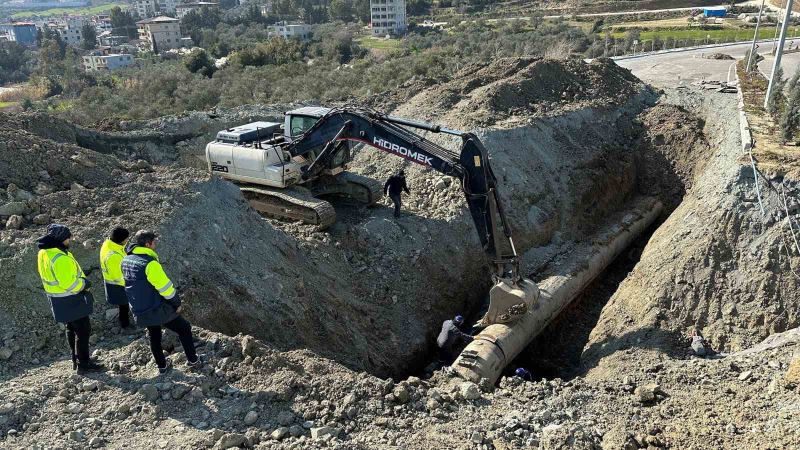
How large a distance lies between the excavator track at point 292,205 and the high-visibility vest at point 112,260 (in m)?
4.36

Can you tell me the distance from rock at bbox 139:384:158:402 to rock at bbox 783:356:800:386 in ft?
23.3

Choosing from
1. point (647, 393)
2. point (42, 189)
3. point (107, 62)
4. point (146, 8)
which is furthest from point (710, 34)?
point (146, 8)

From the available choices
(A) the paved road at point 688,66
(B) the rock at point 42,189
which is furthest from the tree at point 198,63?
(B) the rock at point 42,189

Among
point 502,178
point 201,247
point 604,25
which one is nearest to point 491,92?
point 502,178

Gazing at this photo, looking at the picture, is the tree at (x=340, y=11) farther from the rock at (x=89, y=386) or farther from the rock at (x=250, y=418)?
the rock at (x=250, y=418)

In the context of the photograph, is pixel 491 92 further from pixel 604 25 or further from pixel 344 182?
pixel 604 25

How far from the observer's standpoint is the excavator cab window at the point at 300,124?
11.4 metres

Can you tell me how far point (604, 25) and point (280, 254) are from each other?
167 ft

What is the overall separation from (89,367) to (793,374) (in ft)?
26.4

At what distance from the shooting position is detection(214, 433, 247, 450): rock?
565 centimetres

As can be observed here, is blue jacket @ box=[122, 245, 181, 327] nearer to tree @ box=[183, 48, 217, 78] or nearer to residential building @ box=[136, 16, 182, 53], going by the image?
tree @ box=[183, 48, 217, 78]

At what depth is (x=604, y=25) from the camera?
53000 millimetres

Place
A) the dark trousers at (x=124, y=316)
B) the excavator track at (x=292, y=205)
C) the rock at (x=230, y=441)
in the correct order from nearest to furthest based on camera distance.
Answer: the rock at (x=230, y=441), the dark trousers at (x=124, y=316), the excavator track at (x=292, y=205)

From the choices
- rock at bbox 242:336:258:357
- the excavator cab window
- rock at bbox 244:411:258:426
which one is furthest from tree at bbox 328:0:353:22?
rock at bbox 244:411:258:426
